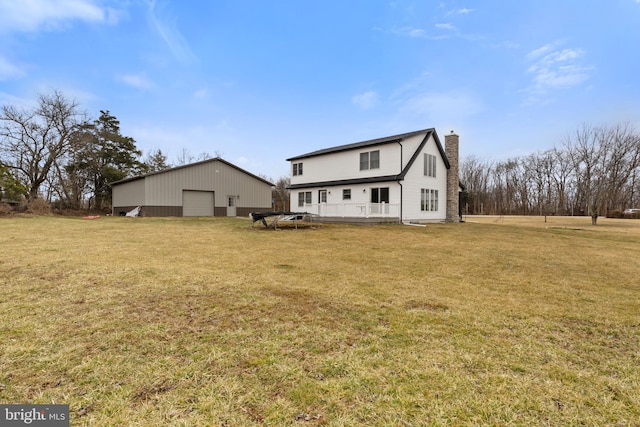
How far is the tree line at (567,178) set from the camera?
27594 mm

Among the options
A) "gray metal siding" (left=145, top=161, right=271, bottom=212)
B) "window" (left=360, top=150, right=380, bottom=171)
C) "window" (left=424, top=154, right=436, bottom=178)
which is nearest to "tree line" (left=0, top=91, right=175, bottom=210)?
"gray metal siding" (left=145, top=161, right=271, bottom=212)

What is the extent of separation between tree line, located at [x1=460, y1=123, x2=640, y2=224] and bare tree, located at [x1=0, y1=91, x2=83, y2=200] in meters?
40.1

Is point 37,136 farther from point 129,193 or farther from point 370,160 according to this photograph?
point 370,160

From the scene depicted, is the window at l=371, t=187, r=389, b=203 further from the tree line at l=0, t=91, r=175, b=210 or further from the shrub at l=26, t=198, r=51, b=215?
the tree line at l=0, t=91, r=175, b=210

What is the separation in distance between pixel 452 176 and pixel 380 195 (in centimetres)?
656

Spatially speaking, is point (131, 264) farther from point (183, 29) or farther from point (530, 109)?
point (530, 109)

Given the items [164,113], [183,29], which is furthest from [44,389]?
[164,113]

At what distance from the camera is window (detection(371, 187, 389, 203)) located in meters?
19.3

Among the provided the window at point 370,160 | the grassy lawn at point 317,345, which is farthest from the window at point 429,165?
the grassy lawn at point 317,345

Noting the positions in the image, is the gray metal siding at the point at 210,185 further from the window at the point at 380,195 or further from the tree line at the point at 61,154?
the window at the point at 380,195

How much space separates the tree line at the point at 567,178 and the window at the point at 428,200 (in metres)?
9.23

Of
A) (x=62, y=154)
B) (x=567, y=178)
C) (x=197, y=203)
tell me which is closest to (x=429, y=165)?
(x=197, y=203)

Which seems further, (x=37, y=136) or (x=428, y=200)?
(x=37, y=136)

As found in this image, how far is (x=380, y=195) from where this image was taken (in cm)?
1955
